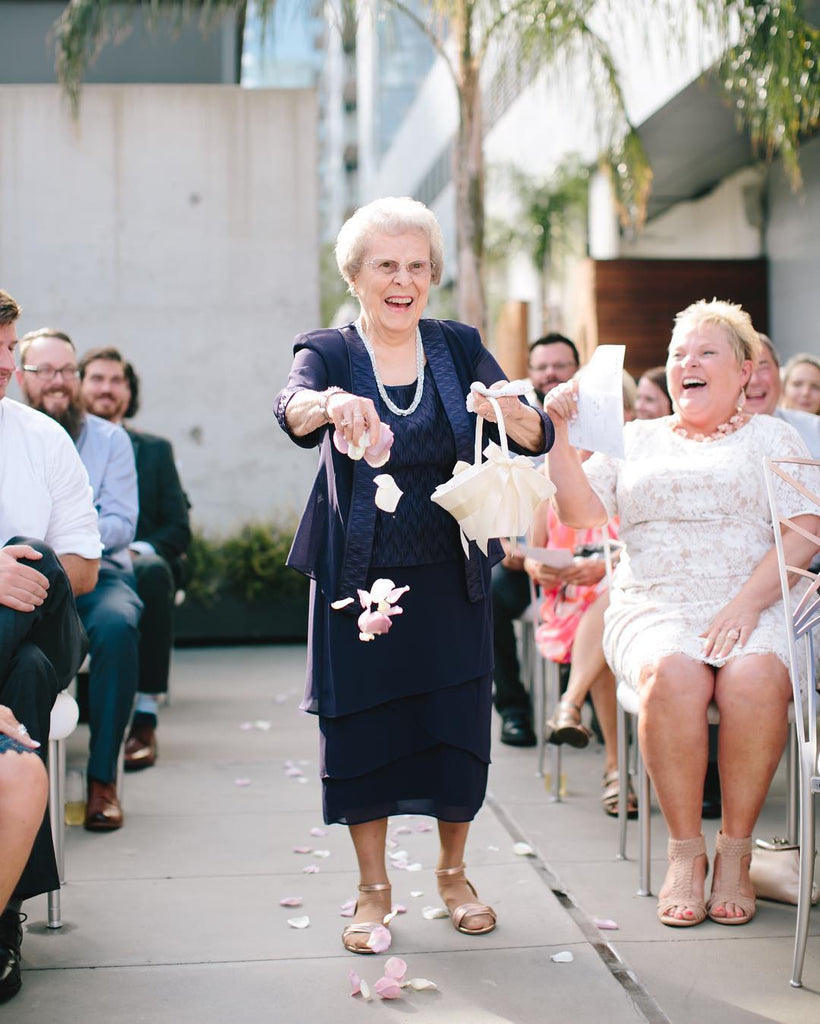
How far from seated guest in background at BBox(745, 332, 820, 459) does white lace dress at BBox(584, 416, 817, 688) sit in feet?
4.50

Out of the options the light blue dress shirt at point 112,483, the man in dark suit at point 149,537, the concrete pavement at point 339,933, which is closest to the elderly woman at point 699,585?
the concrete pavement at point 339,933

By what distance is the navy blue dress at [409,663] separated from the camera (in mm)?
3232

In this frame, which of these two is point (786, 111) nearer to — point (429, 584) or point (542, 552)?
point (542, 552)

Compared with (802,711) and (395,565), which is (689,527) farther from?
(395,565)

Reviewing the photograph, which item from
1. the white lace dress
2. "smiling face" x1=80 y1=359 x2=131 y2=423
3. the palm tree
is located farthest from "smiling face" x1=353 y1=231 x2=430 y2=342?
the palm tree

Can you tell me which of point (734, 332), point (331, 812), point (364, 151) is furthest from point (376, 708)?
point (364, 151)

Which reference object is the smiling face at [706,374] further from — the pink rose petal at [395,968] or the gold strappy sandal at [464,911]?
the pink rose petal at [395,968]

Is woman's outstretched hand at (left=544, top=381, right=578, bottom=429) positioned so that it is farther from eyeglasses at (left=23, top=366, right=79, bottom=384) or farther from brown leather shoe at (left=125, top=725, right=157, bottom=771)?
brown leather shoe at (left=125, top=725, right=157, bottom=771)

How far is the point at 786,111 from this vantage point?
721 centimetres

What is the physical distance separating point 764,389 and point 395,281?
8.43ft

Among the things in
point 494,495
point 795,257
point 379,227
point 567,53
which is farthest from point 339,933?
point 795,257

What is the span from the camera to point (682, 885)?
3496mm

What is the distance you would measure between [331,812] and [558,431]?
1236mm

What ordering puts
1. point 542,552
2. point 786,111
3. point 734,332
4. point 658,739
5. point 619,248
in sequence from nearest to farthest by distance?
point 658,739, point 734,332, point 542,552, point 786,111, point 619,248
